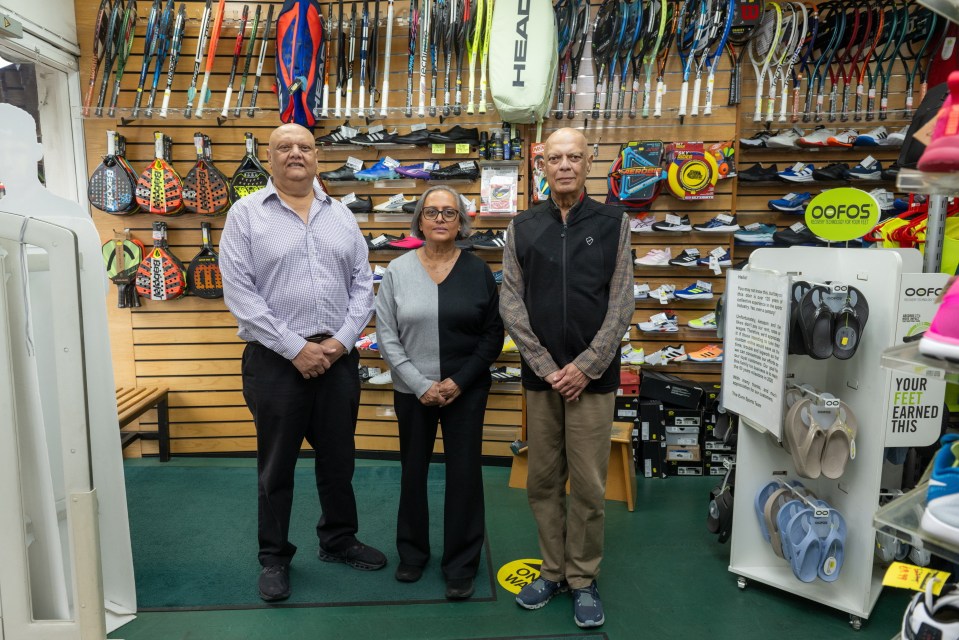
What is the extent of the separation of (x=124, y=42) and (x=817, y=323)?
15.3ft

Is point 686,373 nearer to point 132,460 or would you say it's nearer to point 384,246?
point 384,246

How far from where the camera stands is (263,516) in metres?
2.81

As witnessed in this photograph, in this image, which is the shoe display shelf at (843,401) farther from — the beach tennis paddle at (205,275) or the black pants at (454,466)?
the beach tennis paddle at (205,275)

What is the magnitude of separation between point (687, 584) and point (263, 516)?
2062mm

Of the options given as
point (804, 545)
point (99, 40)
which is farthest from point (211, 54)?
point (804, 545)

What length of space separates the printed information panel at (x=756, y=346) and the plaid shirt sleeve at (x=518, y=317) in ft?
2.97

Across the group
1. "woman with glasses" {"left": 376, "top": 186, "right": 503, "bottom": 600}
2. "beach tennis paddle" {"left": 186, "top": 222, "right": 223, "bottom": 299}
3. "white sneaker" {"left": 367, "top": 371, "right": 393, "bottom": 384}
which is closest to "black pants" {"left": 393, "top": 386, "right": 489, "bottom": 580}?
"woman with glasses" {"left": 376, "top": 186, "right": 503, "bottom": 600}

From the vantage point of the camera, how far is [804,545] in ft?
8.22

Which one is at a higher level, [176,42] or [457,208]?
[176,42]

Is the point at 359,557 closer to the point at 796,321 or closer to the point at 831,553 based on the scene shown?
the point at 831,553

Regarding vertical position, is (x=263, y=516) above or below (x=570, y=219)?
below

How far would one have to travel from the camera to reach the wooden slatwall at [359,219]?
4414 mm

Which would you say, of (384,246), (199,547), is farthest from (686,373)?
(199,547)

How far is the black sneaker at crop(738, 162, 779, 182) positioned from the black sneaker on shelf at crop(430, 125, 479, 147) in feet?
6.47
